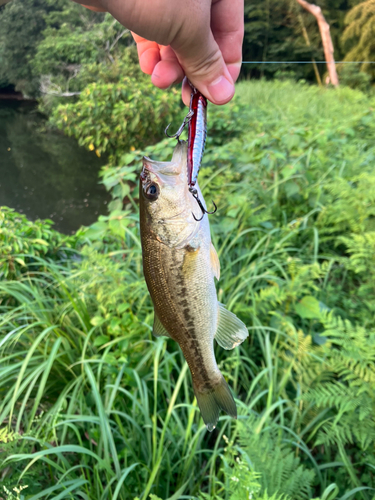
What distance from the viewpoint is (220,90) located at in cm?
106

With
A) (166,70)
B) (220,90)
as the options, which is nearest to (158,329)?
(220,90)

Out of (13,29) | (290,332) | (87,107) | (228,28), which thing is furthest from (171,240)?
(13,29)

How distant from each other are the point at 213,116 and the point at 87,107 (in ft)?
8.37

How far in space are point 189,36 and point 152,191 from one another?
1.56 feet

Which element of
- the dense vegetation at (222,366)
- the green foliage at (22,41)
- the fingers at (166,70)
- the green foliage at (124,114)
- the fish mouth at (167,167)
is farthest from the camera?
the green foliage at (22,41)

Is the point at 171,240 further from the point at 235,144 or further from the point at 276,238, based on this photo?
the point at 235,144

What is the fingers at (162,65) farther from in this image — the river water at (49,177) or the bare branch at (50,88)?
the bare branch at (50,88)

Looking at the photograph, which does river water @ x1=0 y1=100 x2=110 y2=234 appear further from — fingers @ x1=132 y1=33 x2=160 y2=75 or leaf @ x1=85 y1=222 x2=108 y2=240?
fingers @ x1=132 y1=33 x2=160 y2=75

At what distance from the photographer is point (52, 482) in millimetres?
1610

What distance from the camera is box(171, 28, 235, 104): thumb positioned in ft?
3.12

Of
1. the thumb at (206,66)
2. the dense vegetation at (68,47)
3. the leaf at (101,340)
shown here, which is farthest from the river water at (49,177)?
the thumb at (206,66)

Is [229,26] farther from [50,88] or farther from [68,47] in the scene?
[68,47]

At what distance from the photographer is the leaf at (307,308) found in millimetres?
1916

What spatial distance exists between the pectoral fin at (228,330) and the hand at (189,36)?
0.73m
